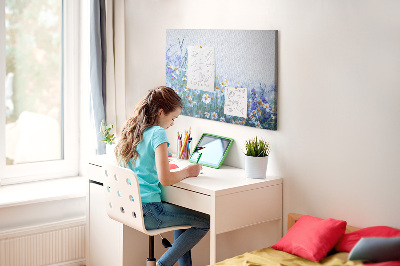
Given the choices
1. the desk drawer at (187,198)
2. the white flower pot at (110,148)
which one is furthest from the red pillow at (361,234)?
the white flower pot at (110,148)

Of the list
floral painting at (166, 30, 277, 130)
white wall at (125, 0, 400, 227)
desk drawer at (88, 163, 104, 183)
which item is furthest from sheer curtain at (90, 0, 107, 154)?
white wall at (125, 0, 400, 227)

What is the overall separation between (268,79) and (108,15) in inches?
54.6

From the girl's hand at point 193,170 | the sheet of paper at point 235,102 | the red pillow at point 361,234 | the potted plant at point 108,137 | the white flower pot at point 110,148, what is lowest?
the red pillow at point 361,234

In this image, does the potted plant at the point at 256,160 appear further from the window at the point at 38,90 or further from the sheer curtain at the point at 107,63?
the window at the point at 38,90

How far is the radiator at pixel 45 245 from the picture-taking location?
367cm

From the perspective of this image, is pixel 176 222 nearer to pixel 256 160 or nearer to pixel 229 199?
pixel 229 199

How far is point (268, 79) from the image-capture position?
3160 millimetres

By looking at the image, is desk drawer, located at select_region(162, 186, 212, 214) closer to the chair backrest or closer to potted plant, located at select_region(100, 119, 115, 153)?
the chair backrest

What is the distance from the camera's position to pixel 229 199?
2947 millimetres

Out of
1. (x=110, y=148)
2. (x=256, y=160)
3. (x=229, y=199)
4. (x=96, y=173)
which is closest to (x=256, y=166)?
(x=256, y=160)

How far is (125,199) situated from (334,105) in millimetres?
1115

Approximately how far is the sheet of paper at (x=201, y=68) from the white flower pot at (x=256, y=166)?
0.56 meters

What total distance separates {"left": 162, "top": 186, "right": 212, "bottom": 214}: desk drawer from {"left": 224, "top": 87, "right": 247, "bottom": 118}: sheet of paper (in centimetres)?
54

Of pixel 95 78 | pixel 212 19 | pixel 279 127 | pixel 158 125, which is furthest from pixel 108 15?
pixel 279 127
